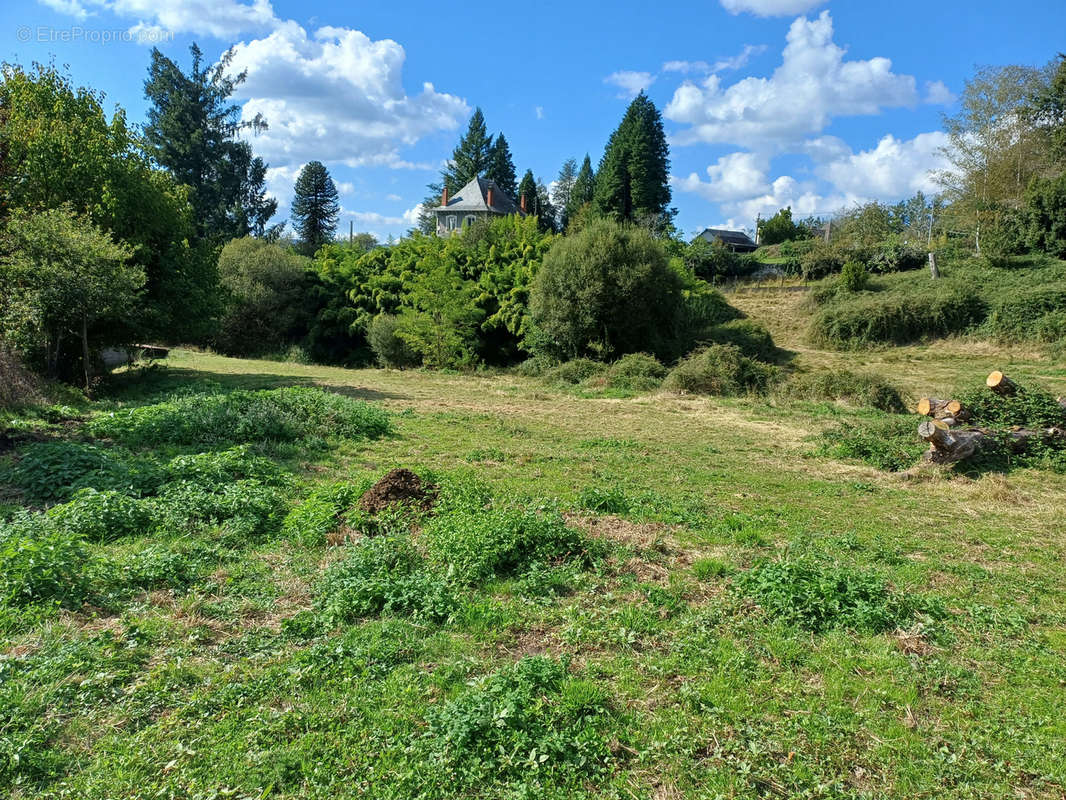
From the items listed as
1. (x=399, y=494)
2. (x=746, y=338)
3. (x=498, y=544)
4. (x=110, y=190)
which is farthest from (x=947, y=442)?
(x=110, y=190)

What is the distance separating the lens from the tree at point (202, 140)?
135 feet

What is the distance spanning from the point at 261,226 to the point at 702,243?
33855mm

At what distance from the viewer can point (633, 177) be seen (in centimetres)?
4650

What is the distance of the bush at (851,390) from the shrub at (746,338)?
6.34 metres

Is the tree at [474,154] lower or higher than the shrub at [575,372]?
higher

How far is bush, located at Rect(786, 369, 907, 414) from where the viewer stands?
1409 cm

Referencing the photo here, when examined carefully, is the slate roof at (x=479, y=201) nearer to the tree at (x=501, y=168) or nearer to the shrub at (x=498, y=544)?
the tree at (x=501, y=168)

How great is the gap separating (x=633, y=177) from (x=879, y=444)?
41472mm

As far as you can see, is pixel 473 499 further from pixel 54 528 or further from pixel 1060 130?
pixel 1060 130

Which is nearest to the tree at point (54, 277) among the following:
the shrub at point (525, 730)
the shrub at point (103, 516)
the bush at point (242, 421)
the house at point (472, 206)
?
the bush at point (242, 421)

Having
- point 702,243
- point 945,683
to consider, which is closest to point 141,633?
point 945,683

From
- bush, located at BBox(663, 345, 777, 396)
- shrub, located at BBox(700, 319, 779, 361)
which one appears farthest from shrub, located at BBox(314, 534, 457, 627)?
shrub, located at BBox(700, 319, 779, 361)

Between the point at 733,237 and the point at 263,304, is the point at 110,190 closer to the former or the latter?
the point at 263,304

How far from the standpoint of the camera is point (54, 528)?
16.0 ft
